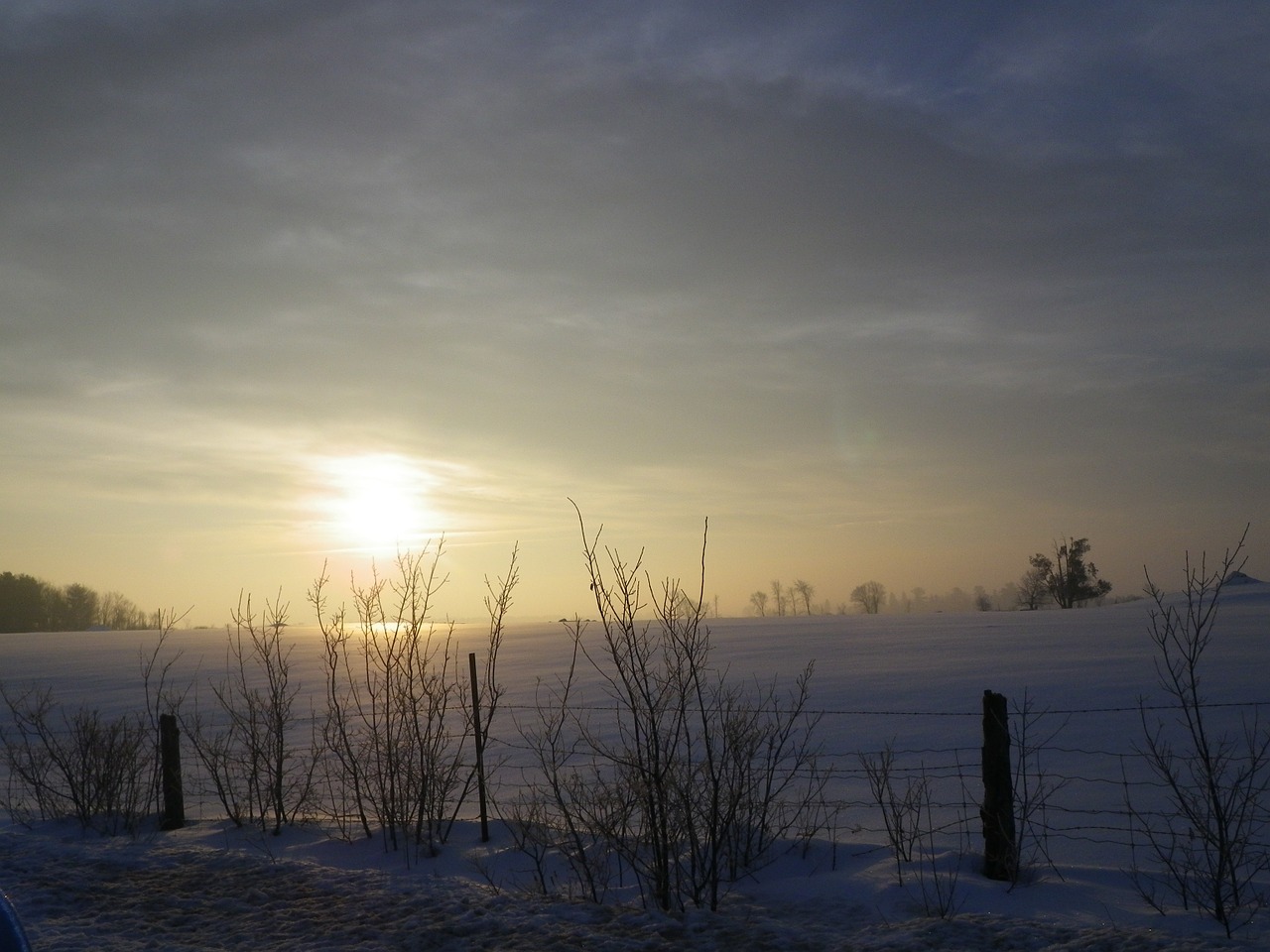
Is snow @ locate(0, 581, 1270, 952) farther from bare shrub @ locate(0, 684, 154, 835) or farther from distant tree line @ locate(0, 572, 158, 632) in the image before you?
distant tree line @ locate(0, 572, 158, 632)

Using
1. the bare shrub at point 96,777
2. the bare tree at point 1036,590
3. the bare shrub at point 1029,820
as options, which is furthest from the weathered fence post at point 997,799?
the bare tree at point 1036,590

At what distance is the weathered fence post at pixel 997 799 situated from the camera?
6.71 meters

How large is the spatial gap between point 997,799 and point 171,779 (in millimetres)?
8529

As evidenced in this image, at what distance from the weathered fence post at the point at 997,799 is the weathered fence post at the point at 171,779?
8.35 m

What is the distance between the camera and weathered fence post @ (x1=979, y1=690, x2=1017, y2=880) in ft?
22.0

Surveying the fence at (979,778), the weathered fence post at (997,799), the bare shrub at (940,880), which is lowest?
the fence at (979,778)

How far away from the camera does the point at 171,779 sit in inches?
399

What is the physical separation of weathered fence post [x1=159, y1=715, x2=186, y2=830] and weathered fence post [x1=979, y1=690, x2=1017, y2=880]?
835cm

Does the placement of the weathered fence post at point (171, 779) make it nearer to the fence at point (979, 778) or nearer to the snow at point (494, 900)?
the fence at point (979, 778)

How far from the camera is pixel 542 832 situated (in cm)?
712

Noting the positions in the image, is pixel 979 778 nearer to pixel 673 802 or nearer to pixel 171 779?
pixel 673 802

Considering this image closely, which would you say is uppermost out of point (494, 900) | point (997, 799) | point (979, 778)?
point (997, 799)

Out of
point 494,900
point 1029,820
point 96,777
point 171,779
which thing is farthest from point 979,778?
point 96,777

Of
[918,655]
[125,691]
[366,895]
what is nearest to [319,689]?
[125,691]
